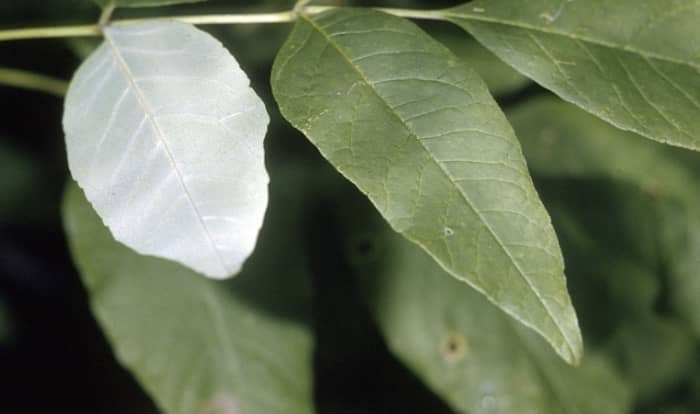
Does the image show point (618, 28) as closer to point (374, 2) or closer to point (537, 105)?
point (537, 105)

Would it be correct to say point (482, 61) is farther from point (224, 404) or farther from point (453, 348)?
point (224, 404)

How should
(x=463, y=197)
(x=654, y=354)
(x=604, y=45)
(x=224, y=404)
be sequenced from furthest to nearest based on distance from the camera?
(x=654, y=354)
(x=224, y=404)
(x=604, y=45)
(x=463, y=197)

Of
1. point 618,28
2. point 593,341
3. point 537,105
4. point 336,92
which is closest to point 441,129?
point 336,92

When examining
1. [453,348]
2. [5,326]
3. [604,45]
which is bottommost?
[5,326]

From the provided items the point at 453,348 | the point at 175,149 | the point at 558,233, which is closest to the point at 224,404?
the point at 453,348

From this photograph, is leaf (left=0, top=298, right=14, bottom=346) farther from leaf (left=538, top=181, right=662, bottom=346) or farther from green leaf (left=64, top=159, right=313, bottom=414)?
leaf (left=538, top=181, right=662, bottom=346)

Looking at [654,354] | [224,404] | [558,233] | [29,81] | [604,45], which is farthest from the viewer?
[654,354]

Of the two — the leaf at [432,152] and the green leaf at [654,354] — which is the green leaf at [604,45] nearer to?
the leaf at [432,152]
